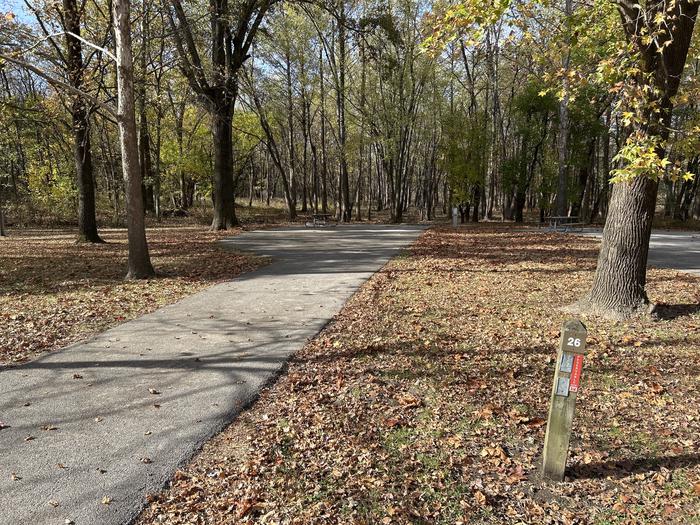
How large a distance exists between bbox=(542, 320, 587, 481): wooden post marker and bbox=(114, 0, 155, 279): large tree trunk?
8.46 metres

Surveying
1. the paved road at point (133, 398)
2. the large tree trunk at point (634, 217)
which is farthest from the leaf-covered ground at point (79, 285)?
the large tree trunk at point (634, 217)

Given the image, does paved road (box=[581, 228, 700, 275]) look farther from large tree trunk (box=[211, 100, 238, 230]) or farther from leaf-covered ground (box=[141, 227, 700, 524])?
large tree trunk (box=[211, 100, 238, 230])

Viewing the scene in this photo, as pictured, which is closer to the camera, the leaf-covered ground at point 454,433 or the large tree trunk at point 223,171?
the leaf-covered ground at point 454,433

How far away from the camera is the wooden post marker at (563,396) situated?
9.78ft

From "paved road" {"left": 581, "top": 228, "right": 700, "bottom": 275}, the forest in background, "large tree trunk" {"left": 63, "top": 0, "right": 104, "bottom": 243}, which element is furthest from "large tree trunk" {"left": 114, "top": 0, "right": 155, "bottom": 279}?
"paved road" {"left": 581, "top": 228, "right": 700, "bottom": 275}

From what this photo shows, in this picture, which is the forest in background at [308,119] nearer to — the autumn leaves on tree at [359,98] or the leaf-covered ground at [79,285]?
the autumn leaves on tree at [359,98]

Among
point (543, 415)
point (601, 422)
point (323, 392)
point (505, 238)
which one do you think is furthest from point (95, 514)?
point (505, 238)

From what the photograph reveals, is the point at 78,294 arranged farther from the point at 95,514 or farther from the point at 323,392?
the point at 95,514

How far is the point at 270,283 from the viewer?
31.4ft

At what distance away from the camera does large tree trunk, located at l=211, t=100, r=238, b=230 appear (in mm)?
20219

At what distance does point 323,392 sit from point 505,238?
1591cm

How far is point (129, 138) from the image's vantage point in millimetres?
8898

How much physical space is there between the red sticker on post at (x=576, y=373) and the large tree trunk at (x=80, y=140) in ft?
45.7

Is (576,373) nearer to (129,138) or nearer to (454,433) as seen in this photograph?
(454,433)
